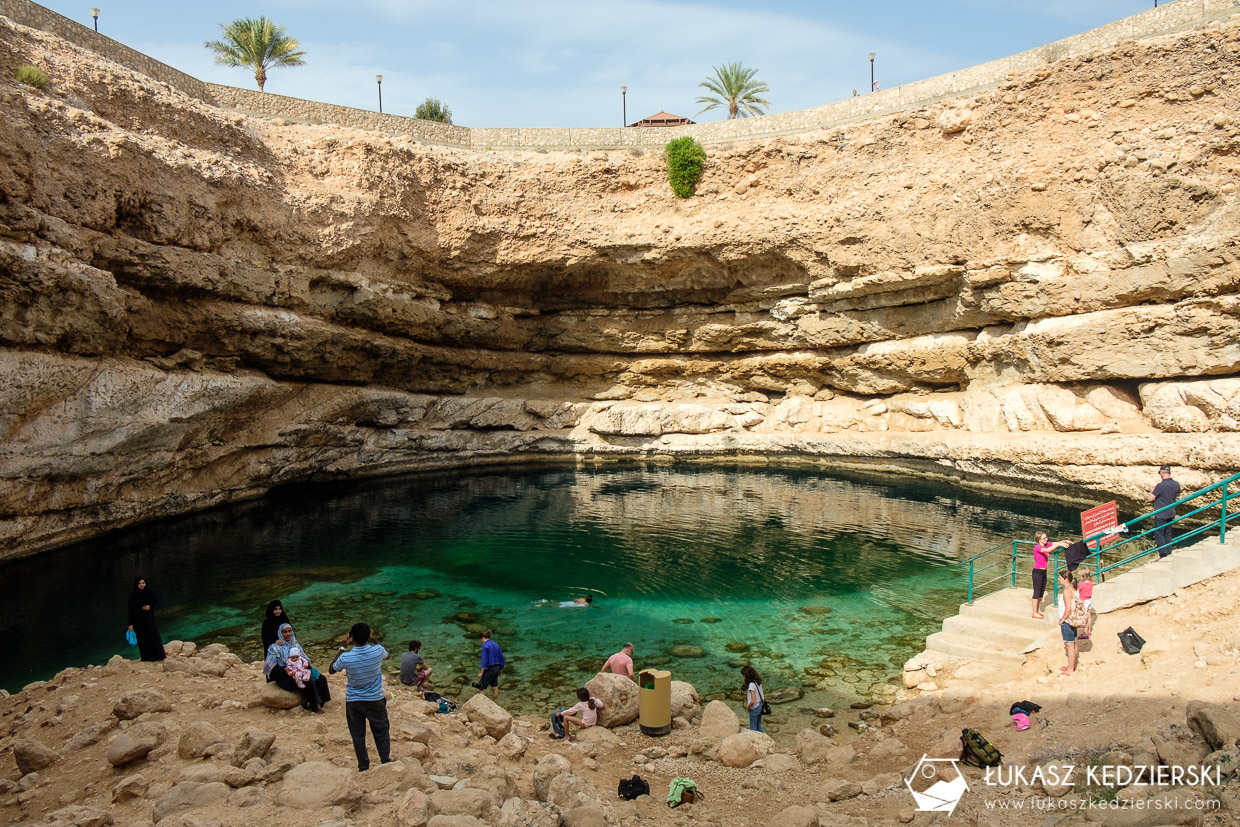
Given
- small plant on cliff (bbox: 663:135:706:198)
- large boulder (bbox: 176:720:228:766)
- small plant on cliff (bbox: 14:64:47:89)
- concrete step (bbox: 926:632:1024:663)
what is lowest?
concrete step (bbox: 926:632:1024:663)

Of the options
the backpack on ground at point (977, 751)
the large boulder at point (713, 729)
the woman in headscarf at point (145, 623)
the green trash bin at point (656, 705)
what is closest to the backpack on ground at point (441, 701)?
the green trash bin at point (656, 705)

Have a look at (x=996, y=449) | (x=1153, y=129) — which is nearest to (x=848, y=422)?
(x=996, y=449)

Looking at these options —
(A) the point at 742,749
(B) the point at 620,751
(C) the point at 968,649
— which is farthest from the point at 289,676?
(C) the point at 968,649

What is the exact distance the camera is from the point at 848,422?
3519cm

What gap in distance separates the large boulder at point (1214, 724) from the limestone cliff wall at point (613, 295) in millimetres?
18857

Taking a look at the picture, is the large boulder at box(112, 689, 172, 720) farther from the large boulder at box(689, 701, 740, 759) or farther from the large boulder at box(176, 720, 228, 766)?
the large boulder at box(689, 701, 740, 759)

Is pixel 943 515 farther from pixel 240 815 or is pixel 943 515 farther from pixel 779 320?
pixel 240 815

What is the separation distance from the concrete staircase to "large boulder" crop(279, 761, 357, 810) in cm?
942

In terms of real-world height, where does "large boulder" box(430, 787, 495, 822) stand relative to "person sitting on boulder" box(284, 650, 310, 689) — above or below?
below

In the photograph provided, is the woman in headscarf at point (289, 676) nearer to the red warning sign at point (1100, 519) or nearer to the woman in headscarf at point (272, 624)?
the woman in headscarf at point (272, 624)

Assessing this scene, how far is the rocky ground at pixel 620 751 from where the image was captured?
6.20 meters

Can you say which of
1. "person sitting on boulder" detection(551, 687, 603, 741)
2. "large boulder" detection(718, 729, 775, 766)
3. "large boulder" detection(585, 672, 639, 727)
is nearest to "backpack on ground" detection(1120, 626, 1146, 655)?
"large boulder" detection(718, 729, 775, 766)

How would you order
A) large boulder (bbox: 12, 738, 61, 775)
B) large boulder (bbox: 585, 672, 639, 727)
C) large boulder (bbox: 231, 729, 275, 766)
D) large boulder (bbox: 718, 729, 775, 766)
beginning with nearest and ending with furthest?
large boulder (bbox: 231, 729, 275, 766)
large boulder (bbox: 12, 738, 61, 775)
large boulder (bbox: 718, 729, 775, 766)
large boulder (bbox: 585, 672, 639, 727)

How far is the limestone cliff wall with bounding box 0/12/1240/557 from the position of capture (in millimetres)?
21531
